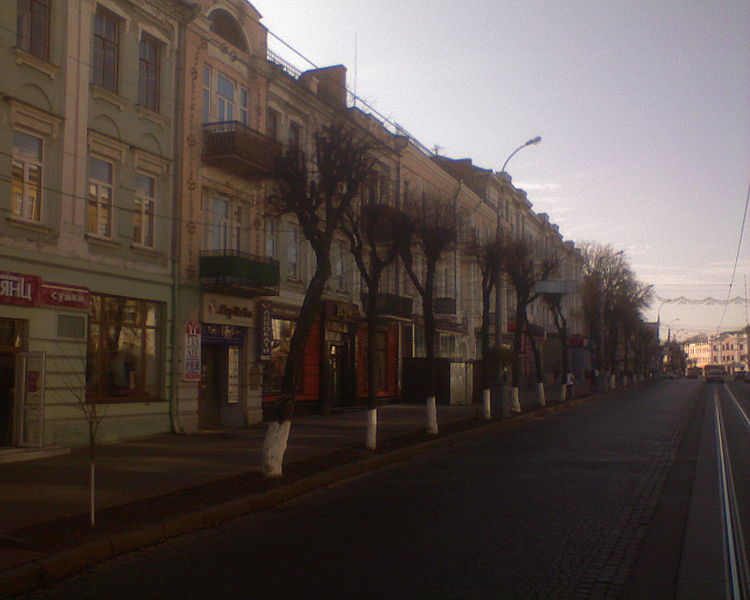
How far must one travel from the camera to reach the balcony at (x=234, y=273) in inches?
787

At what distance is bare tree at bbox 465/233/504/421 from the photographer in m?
24.9

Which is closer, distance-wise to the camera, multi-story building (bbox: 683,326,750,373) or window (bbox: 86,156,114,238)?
window (bbox: 86,156,114,238)

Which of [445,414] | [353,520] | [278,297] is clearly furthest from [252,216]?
[353,520]

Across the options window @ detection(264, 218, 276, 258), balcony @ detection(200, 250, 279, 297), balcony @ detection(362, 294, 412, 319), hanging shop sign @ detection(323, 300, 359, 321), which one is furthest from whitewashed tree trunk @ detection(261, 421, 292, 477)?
balcony @ detection(362, 294, 412, 319)

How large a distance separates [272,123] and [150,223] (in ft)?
22.1

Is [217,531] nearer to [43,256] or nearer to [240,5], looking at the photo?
[43,256]

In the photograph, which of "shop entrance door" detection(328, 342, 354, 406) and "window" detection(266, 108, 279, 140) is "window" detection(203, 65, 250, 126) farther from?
"shop entrance door" detection(328, 342, 354, 406)

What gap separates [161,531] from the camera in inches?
330

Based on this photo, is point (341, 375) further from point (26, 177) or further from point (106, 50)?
point (26, 177)

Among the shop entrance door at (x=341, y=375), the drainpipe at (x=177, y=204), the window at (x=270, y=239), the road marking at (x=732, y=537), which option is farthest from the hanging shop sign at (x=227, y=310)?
the road marking at (x=732, y=537)

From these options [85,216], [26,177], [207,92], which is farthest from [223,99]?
[26,177]

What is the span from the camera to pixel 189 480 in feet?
39.0

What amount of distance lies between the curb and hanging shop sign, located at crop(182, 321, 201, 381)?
6.25m

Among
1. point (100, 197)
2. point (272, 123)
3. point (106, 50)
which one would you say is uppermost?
point (272, 123)
